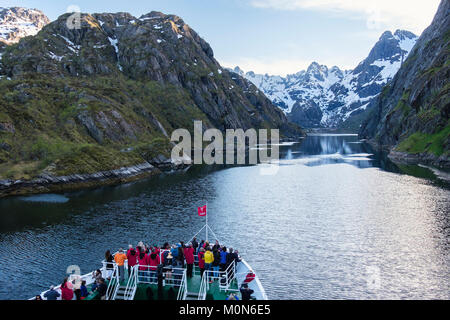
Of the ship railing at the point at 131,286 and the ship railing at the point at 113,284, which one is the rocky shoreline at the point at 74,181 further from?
the ship railing at the point at 131,286

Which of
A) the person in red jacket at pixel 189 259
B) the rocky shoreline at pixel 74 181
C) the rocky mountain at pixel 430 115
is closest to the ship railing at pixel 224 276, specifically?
the person in red jacket at pixel 189 259

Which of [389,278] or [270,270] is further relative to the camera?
[270,270]

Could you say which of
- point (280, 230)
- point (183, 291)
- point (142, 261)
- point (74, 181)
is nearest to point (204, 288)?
point (183, 291)

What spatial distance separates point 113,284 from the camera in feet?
95.9

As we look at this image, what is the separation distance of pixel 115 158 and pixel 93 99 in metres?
50.6

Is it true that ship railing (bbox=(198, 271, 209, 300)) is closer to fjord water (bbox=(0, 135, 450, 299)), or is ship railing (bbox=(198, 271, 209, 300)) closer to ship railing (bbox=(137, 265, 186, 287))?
ship railing (bbox=(137, 265, 186, 287))

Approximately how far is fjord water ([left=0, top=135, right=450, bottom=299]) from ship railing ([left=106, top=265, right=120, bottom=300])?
1588cm

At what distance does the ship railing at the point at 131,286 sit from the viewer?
27656mm

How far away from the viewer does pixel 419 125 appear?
522ft

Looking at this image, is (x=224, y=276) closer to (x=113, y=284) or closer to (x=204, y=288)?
(x=204, y=288)

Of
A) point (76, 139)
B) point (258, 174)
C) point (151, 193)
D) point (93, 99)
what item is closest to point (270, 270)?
point (151, 193)

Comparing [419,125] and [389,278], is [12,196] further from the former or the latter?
[419,125]

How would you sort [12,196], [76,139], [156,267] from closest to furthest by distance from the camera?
[156,267]
[12,196]
[76,139]

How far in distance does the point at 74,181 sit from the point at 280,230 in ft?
235
